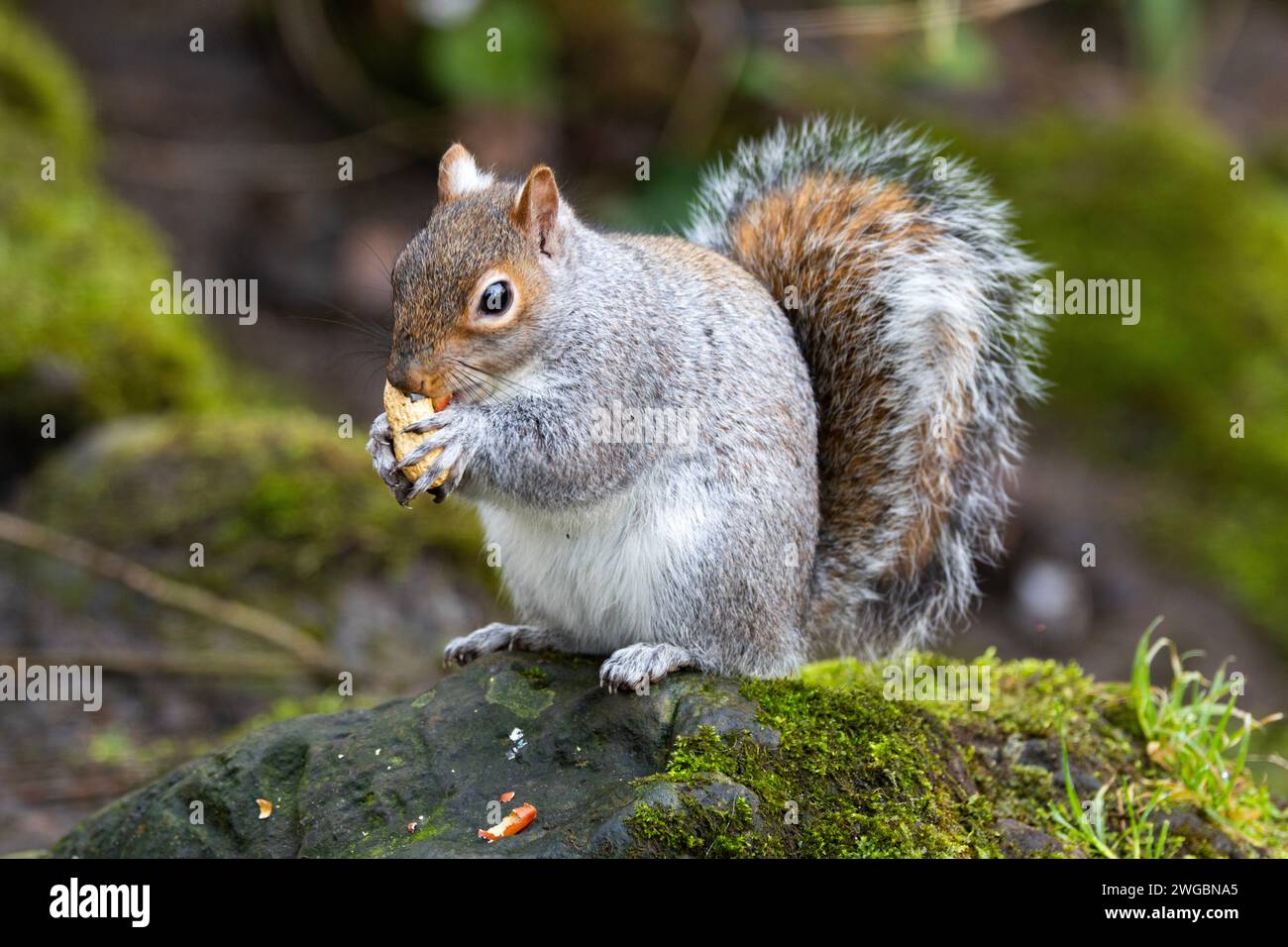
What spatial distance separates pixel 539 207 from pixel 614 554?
71 cm

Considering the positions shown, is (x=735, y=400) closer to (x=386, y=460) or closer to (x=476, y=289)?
(x=476, y=289)

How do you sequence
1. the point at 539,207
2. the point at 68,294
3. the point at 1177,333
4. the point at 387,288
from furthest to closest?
1. the point at 387,288
2. the point at 1177,333
3. the point at 68,294
4. the point at 539,207

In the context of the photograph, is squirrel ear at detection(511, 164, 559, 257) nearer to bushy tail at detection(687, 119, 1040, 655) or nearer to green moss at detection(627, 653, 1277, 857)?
bushy tail at detection(687, 119, 1040, 655)

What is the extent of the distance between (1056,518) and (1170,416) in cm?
81

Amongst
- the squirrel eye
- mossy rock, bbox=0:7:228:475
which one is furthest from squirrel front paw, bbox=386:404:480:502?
mossy rock, bbox=0:7:228:475

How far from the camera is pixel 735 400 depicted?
2725 mm

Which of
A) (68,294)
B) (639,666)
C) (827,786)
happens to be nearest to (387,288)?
(68,294)

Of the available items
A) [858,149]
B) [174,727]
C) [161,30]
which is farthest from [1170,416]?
[161,30]

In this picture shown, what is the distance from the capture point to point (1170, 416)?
239 inches

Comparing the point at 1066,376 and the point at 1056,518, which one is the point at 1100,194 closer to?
the point at 1066,376

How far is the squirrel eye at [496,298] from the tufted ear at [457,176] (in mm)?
370

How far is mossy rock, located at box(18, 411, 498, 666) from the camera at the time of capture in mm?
4234

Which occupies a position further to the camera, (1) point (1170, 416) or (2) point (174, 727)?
(1) point (1170, 416)

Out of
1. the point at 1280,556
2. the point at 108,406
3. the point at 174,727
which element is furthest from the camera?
the point at 1280,556
